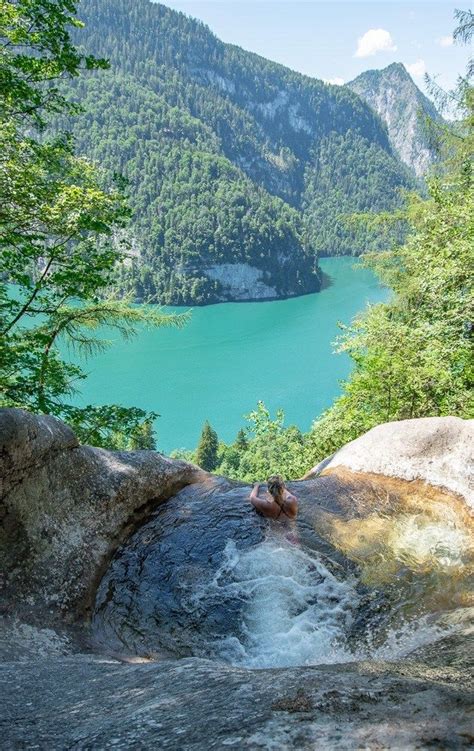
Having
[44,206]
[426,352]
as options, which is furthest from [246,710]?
[426,352]

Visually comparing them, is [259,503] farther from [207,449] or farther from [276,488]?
[207,449]

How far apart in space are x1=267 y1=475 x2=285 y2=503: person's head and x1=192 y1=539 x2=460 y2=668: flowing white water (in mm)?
614

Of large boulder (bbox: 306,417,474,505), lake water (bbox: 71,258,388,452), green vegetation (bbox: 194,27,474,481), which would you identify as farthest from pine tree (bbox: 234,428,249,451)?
large boulder (bbox: 306,417,474,505)

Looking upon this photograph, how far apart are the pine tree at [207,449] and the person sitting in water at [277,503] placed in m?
39.3

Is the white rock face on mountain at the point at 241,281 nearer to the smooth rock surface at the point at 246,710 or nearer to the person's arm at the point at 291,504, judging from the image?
the person's arm at the point at 291,504

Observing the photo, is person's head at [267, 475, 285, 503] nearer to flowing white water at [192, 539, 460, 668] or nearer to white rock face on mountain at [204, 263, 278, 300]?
flowing white water at [192, 539, 460, 668]

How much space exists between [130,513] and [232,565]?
1.64m

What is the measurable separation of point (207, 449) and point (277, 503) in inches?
1587

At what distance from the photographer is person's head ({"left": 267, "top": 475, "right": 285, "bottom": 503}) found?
7605mm

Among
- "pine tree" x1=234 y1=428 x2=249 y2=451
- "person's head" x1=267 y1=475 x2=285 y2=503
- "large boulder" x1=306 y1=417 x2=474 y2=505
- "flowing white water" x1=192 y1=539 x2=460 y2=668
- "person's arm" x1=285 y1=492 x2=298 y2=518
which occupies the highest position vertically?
"pine tree" x1=234 y1=428 x2=249 y2=451

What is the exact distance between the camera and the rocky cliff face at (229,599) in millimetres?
2633

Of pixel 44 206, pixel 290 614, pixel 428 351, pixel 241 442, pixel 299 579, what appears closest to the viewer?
pixel 290 614

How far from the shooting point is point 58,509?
6648 mm

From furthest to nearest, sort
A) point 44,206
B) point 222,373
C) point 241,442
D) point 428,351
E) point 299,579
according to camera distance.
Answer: point 222,373
point 241,442
point 428,351
point 44,206
point 299,579
